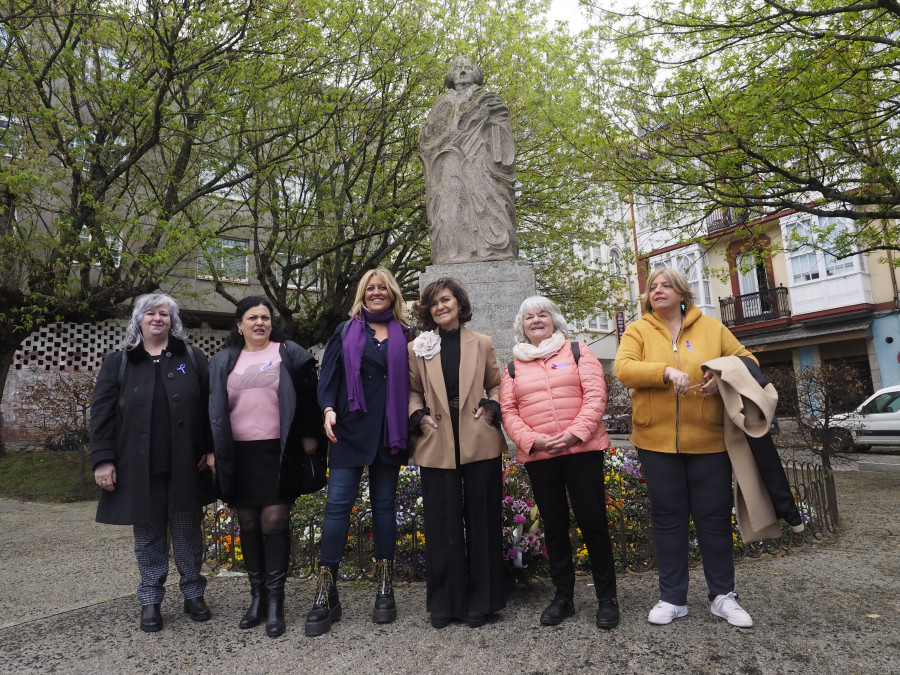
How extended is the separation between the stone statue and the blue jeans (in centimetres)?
306

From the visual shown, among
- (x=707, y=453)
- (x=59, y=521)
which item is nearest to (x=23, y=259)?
(x=59, y=521)

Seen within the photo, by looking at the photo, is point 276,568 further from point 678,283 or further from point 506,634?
point 678,283

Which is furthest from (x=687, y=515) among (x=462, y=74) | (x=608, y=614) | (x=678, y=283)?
(x=462, y=74)

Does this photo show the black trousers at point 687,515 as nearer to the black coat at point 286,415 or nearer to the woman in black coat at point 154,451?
the black coat at point 286,415

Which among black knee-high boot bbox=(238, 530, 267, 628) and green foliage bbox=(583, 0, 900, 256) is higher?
green foliage bbox=(583, 0, 900, 256)

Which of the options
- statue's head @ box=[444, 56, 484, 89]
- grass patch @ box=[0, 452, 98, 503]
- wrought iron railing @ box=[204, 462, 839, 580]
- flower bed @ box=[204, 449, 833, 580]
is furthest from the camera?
grass patch @ box=[0, 452, 98, 503]

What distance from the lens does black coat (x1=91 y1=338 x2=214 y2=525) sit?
346cm

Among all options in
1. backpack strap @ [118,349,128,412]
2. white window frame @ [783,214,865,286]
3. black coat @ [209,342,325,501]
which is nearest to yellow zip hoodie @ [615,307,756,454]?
black coat @ [209,342,325,501]

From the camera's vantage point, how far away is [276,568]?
3.41 meters

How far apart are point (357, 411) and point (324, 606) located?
3.43 feet

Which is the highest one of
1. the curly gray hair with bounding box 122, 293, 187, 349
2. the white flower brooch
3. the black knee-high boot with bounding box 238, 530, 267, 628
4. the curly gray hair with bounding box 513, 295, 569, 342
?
the curly gray hair with bounding box 122, 293, 187, 349

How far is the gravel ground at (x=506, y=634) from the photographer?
9.20 feet

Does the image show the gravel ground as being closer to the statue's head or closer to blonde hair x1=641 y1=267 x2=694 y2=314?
blonde hair x1=641 y1=267 x2=694 y2=314

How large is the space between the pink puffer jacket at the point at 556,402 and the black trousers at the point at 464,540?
273 millimetres
